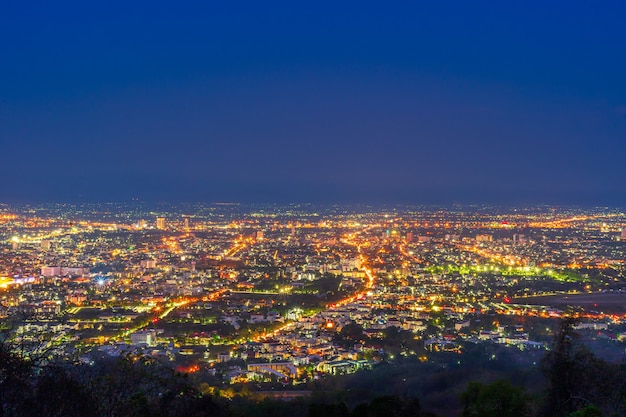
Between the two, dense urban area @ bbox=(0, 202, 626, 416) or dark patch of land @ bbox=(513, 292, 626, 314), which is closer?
dense urban area @ bbox=(0, 202, 626, 416)

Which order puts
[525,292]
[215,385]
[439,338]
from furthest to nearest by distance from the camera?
[525,292]
[439,338]
[215,385]

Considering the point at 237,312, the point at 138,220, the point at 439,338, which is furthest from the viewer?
the point at 138,220

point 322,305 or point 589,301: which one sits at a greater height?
point 589,301

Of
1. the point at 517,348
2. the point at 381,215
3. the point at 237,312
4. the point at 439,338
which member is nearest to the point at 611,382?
the point at 517,348

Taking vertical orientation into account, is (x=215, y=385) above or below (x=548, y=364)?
below

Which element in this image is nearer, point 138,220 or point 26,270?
point 26,270

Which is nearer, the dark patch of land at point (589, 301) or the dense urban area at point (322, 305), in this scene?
the dense urban area at point (322, 305)

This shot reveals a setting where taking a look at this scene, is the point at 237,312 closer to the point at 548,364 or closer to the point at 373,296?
the point at 373,296

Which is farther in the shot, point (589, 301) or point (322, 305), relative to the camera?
point (322, 305)
